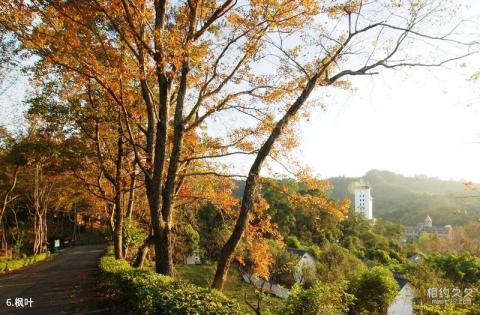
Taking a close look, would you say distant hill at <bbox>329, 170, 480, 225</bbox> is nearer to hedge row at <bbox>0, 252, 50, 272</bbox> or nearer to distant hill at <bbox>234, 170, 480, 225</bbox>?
distant hill at <bbox>234, 170, 480, 225</bbox>

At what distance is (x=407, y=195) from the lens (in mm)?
94500

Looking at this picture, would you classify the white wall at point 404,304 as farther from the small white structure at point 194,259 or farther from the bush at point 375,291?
the small white structure at point 194,259

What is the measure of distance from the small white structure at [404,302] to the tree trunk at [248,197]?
19.0m

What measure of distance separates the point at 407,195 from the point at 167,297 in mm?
98001

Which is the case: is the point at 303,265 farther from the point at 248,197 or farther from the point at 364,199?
the point at 364,199

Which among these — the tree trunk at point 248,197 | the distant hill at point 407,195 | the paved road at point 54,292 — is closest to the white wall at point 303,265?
the paved road at point 54,292

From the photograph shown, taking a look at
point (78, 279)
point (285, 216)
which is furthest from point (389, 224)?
point (78, 279)

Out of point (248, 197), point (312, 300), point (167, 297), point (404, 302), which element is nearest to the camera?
point (167, 297)

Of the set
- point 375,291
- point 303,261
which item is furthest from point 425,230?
point 375,291

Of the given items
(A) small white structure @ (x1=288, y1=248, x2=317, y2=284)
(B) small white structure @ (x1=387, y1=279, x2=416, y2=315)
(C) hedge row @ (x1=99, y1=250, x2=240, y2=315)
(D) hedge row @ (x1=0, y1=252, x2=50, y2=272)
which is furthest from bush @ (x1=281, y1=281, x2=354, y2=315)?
(A) small white structure @ (x1=288, y1=248, x2=317, y2=284)

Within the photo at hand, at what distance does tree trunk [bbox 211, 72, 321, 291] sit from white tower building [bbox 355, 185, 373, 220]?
326 ft

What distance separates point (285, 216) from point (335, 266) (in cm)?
1732

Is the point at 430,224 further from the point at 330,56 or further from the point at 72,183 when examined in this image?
the point at 330,56

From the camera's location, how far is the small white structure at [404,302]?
76.4 ft
